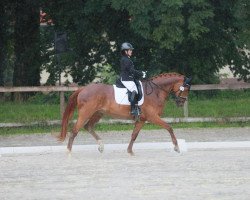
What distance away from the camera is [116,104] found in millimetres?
18312

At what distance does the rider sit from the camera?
Answer: 17953 mm

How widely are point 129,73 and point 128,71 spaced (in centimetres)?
7

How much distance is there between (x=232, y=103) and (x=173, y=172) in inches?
631

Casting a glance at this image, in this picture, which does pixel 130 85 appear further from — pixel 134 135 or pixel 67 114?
pixel 67 114

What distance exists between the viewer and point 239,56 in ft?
107

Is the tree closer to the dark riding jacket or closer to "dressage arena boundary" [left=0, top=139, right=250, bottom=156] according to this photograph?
"dressage arena boundary" [left=0, top=139, right=250, bottom=156]

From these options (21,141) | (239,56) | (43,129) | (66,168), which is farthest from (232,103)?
(66,168)

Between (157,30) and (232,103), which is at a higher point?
(157,30)

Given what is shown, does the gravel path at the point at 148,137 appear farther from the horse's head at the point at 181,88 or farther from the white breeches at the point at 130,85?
the white breeches at the point at 130,85

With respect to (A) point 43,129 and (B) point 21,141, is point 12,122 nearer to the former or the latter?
(A) point 43,129

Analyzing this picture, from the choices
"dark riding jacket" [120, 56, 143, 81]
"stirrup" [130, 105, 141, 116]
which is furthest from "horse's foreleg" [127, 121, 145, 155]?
"dark riding jacket" [120, 56, 143, 81]

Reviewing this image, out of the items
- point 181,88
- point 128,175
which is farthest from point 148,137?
point 128,175

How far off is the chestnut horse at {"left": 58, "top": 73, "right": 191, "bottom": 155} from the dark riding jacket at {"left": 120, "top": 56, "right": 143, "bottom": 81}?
430 millimetres

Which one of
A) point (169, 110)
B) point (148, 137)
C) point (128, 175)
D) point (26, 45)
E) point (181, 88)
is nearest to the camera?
point (128, 175)
